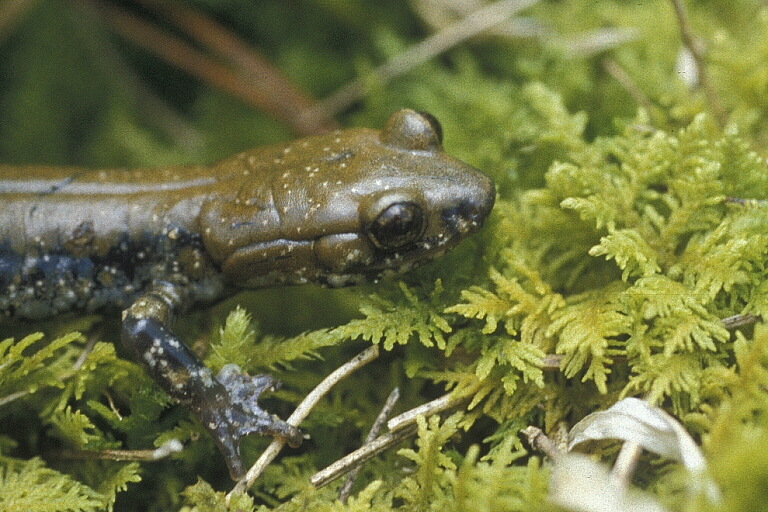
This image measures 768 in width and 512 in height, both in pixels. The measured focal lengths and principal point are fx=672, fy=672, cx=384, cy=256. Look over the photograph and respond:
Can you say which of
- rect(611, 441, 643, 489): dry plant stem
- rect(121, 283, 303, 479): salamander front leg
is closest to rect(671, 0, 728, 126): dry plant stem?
rect(611, 441, 643, 489): dry plant stem

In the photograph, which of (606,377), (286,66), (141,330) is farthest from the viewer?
(286,66)

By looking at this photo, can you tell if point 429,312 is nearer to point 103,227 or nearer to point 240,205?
point 240,205

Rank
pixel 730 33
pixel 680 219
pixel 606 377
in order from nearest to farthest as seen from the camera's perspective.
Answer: pixel 606 377 → pixel 680 219 → pixel 730 33

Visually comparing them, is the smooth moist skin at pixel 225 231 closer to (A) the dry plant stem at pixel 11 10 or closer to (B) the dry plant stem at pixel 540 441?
(B) the dry plant stem at pixel 540 441

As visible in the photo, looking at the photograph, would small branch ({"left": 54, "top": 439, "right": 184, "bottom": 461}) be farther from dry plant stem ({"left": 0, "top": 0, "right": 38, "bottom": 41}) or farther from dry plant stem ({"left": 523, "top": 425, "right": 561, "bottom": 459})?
dry plant stem ({"left": 0, "top": 0, "right": 38, "bottom": 41})

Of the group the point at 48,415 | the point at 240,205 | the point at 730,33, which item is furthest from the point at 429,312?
the point at 730,33

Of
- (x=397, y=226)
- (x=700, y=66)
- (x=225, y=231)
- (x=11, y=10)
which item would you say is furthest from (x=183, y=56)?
(x=700, y=66)
